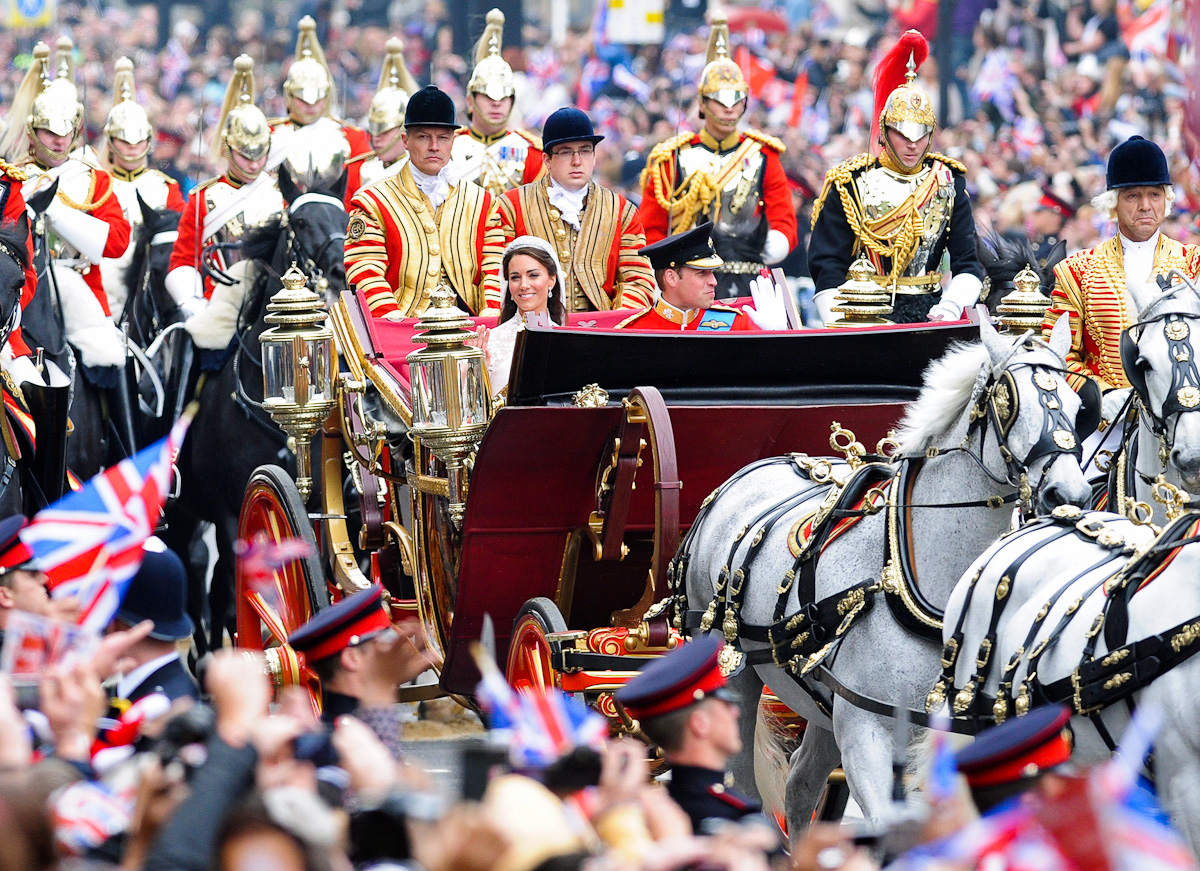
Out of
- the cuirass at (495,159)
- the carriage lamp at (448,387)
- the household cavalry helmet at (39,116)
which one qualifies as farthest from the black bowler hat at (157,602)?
the household cavalry helmet at (39,116)

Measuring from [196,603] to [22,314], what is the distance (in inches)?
66.3

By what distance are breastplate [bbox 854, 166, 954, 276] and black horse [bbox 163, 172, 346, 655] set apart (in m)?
2.32

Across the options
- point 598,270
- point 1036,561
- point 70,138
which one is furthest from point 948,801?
point 70,138

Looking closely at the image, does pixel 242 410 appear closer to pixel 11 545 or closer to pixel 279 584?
pixel 279 584

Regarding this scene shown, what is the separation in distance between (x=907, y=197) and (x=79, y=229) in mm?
4789

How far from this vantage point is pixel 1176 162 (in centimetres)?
1581

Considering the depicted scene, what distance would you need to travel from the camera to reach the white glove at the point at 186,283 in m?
11.1

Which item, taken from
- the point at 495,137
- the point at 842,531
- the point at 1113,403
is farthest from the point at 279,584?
the point at 495,137

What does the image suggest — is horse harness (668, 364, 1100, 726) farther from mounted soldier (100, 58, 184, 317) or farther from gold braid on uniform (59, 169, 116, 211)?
mounted soldier (100, 58, 184, 317)

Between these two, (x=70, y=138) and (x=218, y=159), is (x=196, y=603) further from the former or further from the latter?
(x=218, y=159)

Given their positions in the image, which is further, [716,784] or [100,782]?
[716,784]

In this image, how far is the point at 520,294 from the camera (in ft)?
22.4

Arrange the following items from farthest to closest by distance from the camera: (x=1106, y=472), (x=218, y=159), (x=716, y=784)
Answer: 1. (x=218, y=159)
2. (x=1106, y=472)
3. (x=716, y=784)

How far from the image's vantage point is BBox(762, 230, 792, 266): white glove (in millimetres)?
10367
